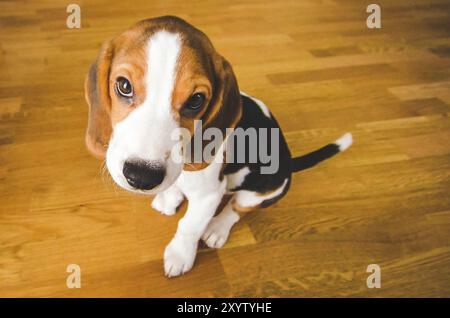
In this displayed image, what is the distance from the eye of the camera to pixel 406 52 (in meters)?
3.62

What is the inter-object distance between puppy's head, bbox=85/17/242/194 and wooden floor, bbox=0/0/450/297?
710 millimetres

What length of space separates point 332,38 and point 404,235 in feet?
7.94

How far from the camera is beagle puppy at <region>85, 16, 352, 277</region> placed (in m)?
1.17

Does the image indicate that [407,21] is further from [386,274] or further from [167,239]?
[167,239]

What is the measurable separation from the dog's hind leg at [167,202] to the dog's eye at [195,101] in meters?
0.73

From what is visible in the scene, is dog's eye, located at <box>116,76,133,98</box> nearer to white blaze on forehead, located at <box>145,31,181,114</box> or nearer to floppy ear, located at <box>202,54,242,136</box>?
white blaze on forehead, located at <box>145,31,181,114</box>

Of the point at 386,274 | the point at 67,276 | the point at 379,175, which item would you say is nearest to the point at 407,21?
the point at 379,175

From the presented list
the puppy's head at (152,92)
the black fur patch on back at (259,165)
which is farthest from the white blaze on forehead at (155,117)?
the black fur patch on back at (259,165)

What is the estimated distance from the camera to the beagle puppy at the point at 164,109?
1.17 m

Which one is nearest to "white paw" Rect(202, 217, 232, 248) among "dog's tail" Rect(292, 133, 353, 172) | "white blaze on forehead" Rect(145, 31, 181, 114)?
"dog's tail" Rect(292, 133, 353, 172)

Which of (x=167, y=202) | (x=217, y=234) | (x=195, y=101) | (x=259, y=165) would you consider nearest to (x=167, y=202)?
(x=167, y=202)

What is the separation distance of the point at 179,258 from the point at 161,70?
2.85 feet

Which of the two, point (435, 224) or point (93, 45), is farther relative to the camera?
point (93, 45)
